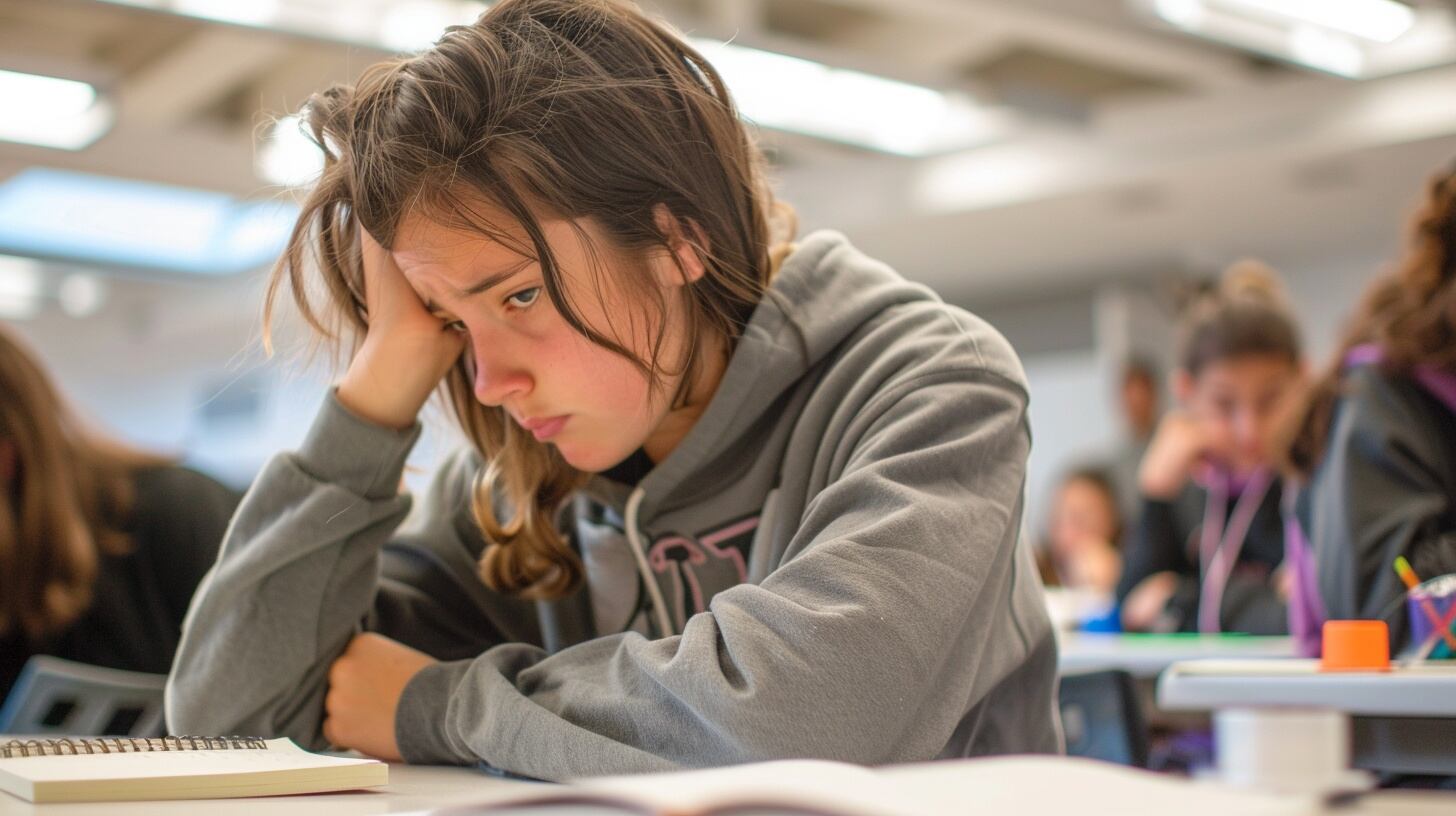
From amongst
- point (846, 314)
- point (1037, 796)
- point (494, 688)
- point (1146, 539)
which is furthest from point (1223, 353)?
point (1037, 796)

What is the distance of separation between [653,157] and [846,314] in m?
0.20

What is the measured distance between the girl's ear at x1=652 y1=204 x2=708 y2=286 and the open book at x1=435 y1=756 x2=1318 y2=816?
0.58m

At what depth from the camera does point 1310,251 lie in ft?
20.8

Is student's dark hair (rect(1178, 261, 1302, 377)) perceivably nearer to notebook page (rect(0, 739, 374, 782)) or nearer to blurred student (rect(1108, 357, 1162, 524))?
blurred student (rect(1108, 357, 1162, 524))

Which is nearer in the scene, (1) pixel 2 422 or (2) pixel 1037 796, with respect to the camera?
(2) pixel 1037 796

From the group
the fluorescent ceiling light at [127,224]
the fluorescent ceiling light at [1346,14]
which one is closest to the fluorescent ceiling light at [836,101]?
the fluorescent ceiling light at [1346,14]

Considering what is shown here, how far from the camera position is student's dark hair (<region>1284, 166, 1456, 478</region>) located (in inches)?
69.0

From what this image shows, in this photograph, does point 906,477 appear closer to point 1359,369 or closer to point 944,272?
point 1359,369

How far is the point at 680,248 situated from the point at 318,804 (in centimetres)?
51

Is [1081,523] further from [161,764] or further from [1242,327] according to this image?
[161,764]

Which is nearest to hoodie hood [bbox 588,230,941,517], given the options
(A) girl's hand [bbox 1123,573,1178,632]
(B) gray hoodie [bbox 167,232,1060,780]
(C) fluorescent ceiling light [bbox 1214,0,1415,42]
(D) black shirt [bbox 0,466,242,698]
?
(B) gray hoodie [bbox 167,232,1060,780]

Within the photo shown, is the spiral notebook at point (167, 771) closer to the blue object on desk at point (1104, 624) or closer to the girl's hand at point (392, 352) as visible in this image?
the girl's hand at point (392, 352)

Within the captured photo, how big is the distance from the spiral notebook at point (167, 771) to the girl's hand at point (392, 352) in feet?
1.12

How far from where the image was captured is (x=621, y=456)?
1154 mm
